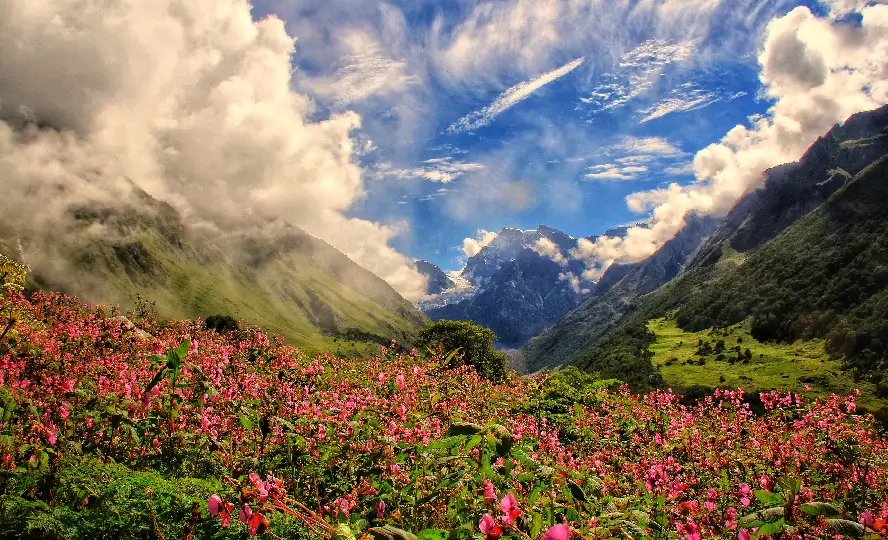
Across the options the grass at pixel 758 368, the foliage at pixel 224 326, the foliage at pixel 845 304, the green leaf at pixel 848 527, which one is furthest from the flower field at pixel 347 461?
the foliage at pixel 845 304

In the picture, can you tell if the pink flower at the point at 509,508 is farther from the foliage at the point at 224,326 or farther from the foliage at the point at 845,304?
the foliage at the point at 845,304

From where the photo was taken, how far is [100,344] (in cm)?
1353

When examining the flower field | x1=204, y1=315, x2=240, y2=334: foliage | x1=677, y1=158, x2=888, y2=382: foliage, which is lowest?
the flower field

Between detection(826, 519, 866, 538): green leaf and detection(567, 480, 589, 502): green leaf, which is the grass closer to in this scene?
detection(826, 519, 866, 538): green leaf

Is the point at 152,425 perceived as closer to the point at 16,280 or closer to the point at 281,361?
the point at 281,361

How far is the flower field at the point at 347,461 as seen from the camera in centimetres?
361

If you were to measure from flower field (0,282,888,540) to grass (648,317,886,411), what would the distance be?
394 ft

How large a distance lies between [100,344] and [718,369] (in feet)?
573

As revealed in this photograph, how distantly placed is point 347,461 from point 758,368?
569ft

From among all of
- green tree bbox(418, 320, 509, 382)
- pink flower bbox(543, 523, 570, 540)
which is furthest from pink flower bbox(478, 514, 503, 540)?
green tree bbox(418, 320, 509, 382)

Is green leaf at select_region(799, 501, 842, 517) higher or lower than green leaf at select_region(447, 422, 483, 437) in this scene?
lower

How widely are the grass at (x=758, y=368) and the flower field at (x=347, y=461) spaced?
11999cm

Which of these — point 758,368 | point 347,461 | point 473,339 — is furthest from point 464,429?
point 758,368

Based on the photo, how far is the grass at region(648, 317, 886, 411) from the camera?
118 meters
